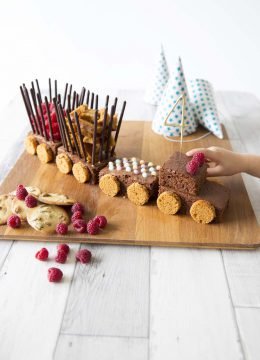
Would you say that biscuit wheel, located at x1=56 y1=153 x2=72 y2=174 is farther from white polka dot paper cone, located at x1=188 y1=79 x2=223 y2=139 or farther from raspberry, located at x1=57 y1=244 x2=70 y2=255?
white polka dot paper cone, located at x1=188 y1=79 x2=223 y2=139

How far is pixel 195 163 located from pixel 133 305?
0.46 m

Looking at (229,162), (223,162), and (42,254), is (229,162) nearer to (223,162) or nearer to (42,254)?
(223,162)

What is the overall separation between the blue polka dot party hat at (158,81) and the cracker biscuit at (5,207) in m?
1.07

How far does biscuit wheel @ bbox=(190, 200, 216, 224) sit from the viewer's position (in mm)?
1259

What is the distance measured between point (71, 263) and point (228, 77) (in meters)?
2.24

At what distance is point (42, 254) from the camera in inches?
45.1

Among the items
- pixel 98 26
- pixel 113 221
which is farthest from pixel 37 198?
pixel 98 26

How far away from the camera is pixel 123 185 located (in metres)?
1.41

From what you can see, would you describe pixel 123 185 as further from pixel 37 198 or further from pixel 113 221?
pixel 37 198

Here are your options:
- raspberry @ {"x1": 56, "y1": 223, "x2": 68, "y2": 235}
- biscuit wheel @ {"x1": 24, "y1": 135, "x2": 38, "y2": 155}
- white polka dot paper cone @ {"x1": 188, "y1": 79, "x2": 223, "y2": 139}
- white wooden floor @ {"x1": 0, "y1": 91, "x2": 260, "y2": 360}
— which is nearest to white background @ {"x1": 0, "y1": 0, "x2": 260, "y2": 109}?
white polka dot paper cone @ {"x1": 188, "y1": 79, "x2": 223, "y2": 139}

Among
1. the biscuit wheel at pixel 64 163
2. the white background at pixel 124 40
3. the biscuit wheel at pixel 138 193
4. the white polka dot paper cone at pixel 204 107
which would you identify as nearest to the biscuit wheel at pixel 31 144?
the biscuit wheel at pixel 64 163

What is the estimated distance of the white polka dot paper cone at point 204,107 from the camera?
187cm

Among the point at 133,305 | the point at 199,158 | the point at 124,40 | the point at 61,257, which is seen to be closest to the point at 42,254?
the point at 61,257

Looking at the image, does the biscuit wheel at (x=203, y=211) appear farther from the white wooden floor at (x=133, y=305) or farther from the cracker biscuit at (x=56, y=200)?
the cracker biscuit at (x=56, y=200)
